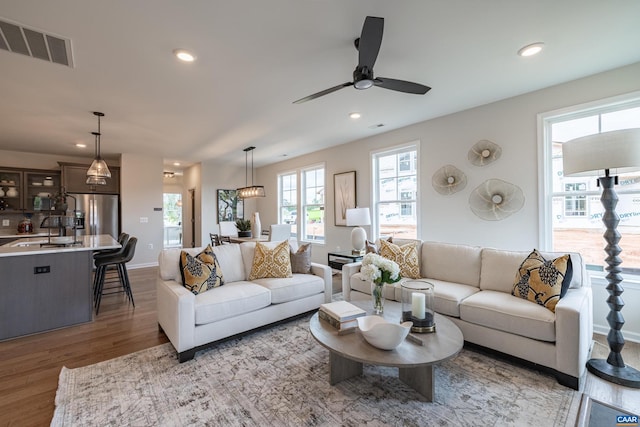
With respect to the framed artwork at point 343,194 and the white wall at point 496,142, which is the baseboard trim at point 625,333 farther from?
Result: the framed artwork at point 343,194

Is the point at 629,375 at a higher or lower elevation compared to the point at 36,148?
lower

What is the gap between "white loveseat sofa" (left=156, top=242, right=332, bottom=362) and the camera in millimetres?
2402

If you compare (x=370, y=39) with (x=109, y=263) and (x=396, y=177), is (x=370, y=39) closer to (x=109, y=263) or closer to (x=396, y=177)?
(x=396, y=177)

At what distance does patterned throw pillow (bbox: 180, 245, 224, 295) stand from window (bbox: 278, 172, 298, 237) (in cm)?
410

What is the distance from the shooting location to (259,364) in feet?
7.71

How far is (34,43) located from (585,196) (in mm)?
5536

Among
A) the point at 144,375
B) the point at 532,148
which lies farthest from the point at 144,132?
the point at 532,148

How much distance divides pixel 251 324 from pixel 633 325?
3807mm

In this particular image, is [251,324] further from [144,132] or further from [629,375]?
[144,132]

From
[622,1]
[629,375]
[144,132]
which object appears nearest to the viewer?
[622,1]

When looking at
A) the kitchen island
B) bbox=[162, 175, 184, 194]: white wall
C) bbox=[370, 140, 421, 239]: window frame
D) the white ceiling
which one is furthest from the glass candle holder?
bbox=[162, 175, 184, 194]: white wall

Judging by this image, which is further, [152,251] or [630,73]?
[152,251]

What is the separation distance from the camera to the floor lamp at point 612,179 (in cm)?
208

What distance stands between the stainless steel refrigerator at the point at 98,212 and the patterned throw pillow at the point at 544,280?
7.60m
